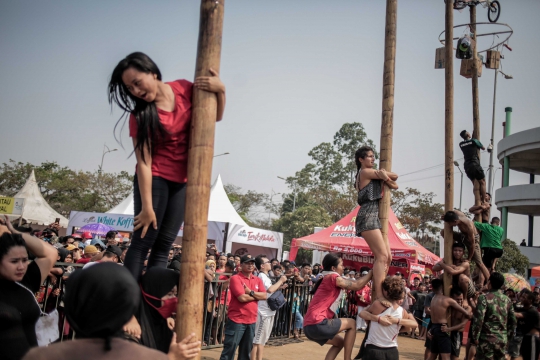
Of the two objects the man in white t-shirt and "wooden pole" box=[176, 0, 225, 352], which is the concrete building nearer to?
the man in white t-shirt

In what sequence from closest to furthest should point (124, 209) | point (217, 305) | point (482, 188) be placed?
1. point (482, 188)
2. point (217, 305)
3. point (124, 209)

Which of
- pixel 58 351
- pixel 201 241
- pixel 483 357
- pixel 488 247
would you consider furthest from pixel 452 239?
pixel 58 351

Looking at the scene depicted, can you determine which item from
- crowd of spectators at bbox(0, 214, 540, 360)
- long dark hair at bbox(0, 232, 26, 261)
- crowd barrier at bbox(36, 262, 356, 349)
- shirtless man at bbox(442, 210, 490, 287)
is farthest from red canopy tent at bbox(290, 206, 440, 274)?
long dark hair at bbox(0, 232, 26, 261)

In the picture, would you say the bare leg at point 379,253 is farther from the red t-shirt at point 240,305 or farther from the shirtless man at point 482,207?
the shirtless man at point 482,207

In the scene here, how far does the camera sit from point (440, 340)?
8.00 metres

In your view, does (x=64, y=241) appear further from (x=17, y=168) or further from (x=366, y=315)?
(x=17, y=168)

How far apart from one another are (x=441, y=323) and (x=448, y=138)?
2901mm

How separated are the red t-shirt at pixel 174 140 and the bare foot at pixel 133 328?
0.78 m

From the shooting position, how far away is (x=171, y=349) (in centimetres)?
236

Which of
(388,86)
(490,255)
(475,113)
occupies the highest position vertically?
(475,113)

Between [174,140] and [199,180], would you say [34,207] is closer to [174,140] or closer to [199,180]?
[174,140]

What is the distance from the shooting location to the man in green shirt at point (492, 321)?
7945mm

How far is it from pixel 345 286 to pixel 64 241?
21.6 ft

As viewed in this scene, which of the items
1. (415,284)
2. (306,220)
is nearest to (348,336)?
(415,284)
